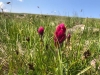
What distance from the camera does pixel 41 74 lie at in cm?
240

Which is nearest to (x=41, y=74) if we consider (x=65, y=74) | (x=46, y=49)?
(x=65, y=74)

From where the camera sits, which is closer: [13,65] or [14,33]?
[13,65]

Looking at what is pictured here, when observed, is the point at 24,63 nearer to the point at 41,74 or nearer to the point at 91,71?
the point at 41,74

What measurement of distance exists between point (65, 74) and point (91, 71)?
1.12ft

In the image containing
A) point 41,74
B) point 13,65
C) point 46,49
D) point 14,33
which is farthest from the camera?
point 14,33

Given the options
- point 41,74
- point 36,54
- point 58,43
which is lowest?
point 41,74

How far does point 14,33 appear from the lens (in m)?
4.48

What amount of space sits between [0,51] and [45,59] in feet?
2.33

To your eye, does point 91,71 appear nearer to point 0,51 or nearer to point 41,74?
point 41,74

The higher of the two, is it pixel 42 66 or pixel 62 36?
pixel 62 36

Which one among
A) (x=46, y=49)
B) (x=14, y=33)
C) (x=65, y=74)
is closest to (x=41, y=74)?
(x=65, y=74)

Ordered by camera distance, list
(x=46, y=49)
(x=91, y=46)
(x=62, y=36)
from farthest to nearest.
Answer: (x=91, y=46) < (x=46, y=49) < (x=62, y=36)

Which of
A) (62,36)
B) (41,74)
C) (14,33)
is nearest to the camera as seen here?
(62,36)

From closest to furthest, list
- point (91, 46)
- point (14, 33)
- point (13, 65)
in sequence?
point (13, 65), point (91, 46), point (14, 33)
